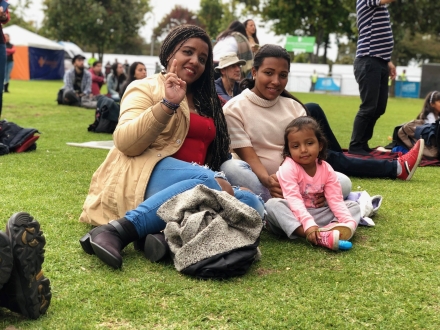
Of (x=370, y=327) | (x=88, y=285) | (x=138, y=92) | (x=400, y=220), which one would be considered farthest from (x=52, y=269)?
(x=400, y=220)

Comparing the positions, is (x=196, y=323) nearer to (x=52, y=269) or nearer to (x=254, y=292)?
(x=254, y=292)

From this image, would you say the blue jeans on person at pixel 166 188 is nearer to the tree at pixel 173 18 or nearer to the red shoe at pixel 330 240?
the red shoe at pixel 330 240

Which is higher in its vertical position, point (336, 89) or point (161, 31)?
point (161, 31)

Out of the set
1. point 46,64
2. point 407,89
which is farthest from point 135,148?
point 46,64

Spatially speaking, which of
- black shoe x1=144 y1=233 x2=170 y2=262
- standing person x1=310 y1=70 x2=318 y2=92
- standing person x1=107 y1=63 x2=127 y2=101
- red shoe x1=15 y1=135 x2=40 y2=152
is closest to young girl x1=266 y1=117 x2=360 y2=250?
black shoe x1=144 y1=233 x2=170 y2=262

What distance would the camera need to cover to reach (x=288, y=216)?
10.6ft

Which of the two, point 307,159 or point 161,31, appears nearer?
point 307,159

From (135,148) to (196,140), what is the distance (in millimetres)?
459

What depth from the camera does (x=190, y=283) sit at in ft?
7.99

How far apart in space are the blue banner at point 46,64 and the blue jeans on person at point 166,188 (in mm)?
32033

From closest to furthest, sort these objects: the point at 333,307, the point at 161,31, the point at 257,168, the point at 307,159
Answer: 1. the point at 333,307
2. the point at 307,159
3. the point at 257,168
4. the point at 161,31

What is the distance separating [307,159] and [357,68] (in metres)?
3.41

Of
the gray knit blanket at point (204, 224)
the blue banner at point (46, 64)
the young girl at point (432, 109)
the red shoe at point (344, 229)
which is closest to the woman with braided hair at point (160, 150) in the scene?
the gray knit blanket at point (204, 224)

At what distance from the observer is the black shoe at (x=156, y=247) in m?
2.66
